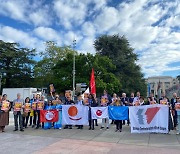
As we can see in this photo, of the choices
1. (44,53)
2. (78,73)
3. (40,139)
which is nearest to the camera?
(40,139)

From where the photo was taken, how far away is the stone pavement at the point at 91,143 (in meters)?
8.08

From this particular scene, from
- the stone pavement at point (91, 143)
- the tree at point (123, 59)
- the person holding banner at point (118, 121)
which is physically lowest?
the stone pavement at point (91, 143)

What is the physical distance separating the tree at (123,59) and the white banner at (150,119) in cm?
3733

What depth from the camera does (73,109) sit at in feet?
44.0

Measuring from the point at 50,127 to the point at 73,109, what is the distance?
1.56 m

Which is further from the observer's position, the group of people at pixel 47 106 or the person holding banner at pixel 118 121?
the group of people at pixel 47 106

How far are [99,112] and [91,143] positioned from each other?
147 inches

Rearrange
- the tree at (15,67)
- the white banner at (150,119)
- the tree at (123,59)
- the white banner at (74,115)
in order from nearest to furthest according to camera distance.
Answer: the white banner at (150,119)
the white banner at (74,115)
the tree at (123,59)
the tree at (15,67)

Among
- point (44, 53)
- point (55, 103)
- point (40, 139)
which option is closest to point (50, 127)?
point (55, 103)

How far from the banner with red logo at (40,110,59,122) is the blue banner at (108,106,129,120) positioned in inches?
115

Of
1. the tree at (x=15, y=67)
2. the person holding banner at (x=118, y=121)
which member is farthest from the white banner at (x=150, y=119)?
the tree at (x=15, y=67)

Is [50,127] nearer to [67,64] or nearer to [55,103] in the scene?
[55,103]

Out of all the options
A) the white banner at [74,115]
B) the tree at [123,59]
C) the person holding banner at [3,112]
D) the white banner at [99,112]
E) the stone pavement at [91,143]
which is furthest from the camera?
the tree at [123,59]

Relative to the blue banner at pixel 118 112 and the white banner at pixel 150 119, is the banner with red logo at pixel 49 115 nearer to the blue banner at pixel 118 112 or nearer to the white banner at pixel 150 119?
the blue banner at pixel 118 112
